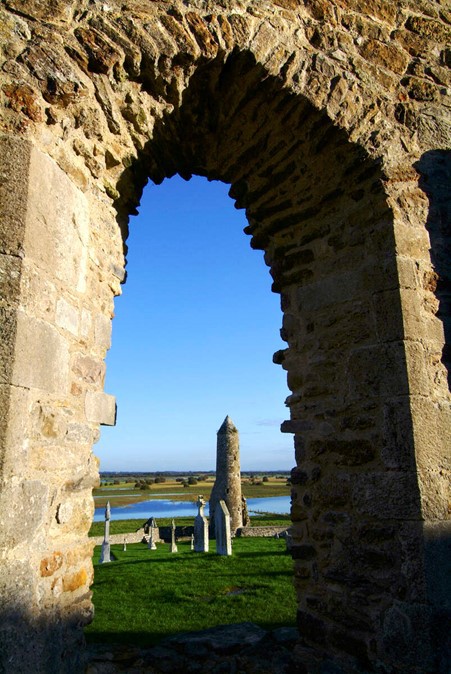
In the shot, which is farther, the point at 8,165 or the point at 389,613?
the point at 389,613

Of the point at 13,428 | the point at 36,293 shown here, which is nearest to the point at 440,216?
the point at 36,293

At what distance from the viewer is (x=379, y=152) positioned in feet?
10.9

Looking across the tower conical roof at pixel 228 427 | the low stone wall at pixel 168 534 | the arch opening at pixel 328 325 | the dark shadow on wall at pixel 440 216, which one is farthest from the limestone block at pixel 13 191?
the low stone wall at pixel 168 534

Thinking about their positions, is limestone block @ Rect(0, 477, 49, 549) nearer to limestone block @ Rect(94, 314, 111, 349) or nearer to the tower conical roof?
limestone block @ Rect(94, 314, 111, 349)

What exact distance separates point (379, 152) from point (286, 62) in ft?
2.75

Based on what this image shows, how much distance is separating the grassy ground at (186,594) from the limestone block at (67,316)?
4.19 m

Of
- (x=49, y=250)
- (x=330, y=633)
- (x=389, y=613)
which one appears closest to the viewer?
(x=49, y=250)

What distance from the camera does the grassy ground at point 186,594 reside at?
6574 millimetres

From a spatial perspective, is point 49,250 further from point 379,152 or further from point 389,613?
point 389,613

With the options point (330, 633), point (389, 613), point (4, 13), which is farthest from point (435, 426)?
point (4, 13)

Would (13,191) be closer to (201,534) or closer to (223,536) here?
(223,536)

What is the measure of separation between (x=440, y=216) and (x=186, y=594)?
734cm

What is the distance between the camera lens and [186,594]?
8.30 meters

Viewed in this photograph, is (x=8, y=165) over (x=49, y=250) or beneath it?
over
